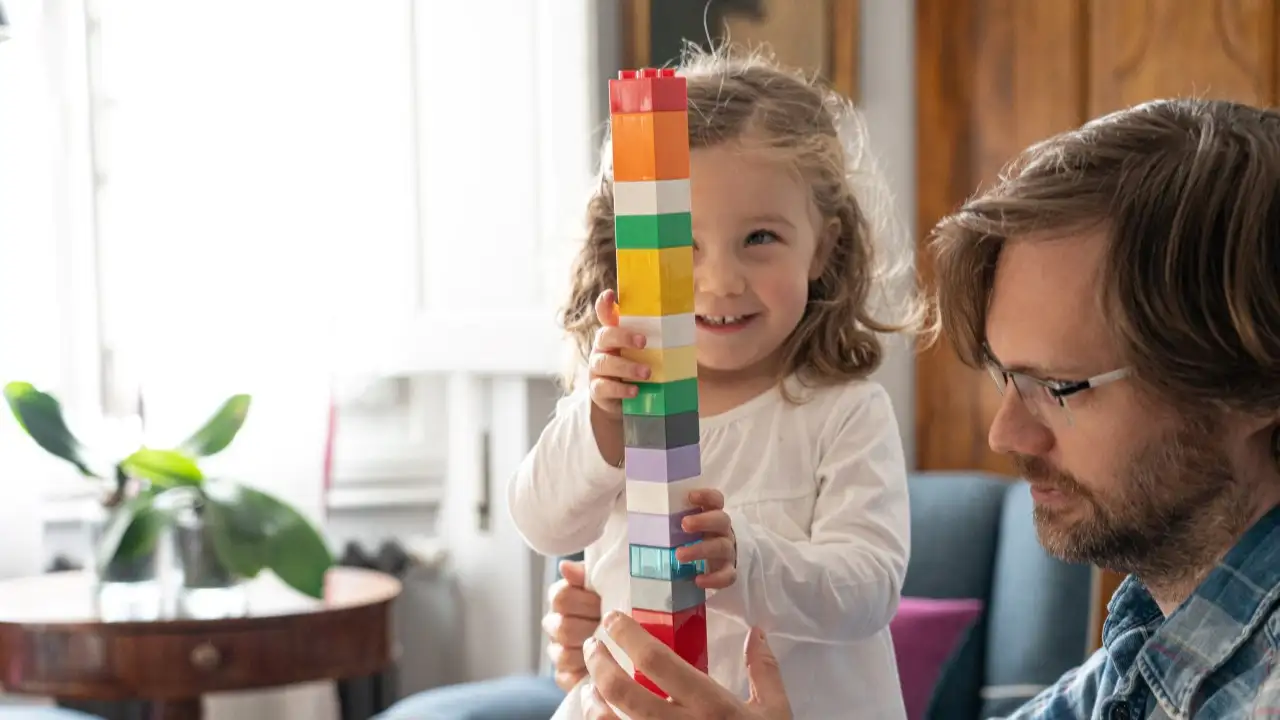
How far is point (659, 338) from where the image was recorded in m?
1.05

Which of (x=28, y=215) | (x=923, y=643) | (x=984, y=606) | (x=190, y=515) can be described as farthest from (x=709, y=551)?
(x=28, y=215)

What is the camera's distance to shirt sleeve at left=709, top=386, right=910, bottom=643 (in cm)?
126

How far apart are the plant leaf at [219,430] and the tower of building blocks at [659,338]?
5.69 ft

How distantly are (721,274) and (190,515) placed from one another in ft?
4.99

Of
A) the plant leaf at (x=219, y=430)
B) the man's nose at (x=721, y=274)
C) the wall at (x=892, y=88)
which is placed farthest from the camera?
the wall at (x=892, y=88)

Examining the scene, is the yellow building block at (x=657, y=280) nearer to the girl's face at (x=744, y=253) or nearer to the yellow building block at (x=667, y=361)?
the yellow building block at (x=667, y=361)

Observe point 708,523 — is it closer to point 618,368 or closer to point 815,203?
point 618,368

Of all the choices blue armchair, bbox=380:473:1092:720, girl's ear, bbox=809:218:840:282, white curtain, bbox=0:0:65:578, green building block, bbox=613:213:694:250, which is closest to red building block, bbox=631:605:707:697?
green building block, bbox=613:213:694:250

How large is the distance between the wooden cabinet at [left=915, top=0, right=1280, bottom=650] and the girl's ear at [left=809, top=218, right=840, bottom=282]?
4.59 ft

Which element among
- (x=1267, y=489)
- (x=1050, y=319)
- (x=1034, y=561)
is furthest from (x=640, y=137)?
(x=1034, y=561)

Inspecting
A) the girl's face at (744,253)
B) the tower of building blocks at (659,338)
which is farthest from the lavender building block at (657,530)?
the girl's face at (744,253)

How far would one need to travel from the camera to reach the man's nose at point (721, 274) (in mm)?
1375

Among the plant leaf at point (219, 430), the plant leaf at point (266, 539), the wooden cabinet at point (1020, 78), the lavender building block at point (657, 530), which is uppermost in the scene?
the wooden cabinet at point (1020, 78)

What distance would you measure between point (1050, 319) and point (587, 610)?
0.55 m
